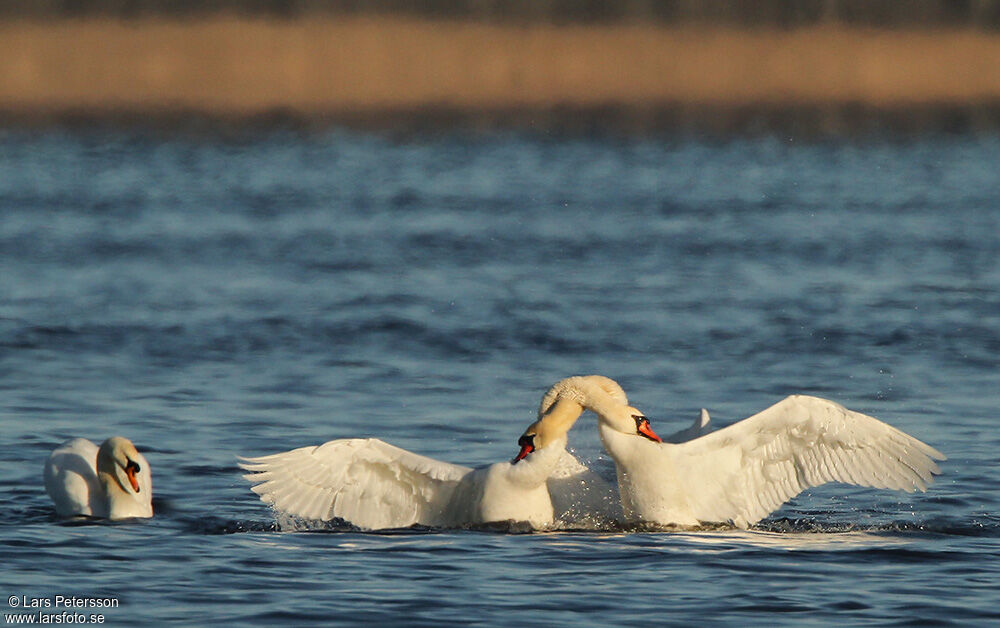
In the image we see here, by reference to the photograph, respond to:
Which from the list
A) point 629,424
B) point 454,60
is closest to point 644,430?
point 629,424

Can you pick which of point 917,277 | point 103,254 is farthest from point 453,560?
point 103,254

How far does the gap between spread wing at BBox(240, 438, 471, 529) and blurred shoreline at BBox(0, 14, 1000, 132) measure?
25.5 metres

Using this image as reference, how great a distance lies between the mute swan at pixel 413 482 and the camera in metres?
9.55

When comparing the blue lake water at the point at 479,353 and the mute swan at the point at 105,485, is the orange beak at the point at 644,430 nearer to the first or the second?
the blue lake water at the point at 479,353

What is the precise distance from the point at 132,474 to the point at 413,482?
1.59 meters

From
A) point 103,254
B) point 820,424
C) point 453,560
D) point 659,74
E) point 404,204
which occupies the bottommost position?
point 453,560

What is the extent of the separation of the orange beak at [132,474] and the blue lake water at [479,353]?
0.23 m

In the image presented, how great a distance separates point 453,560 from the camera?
29.5ft

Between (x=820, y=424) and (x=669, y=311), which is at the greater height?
(x=669, y=311)

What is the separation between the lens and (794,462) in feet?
33.1

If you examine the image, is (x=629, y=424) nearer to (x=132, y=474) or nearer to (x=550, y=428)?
(x=550, y=428)

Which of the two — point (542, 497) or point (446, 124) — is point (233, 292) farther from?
point (446, 124)

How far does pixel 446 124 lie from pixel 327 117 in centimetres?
404

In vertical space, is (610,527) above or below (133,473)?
below
